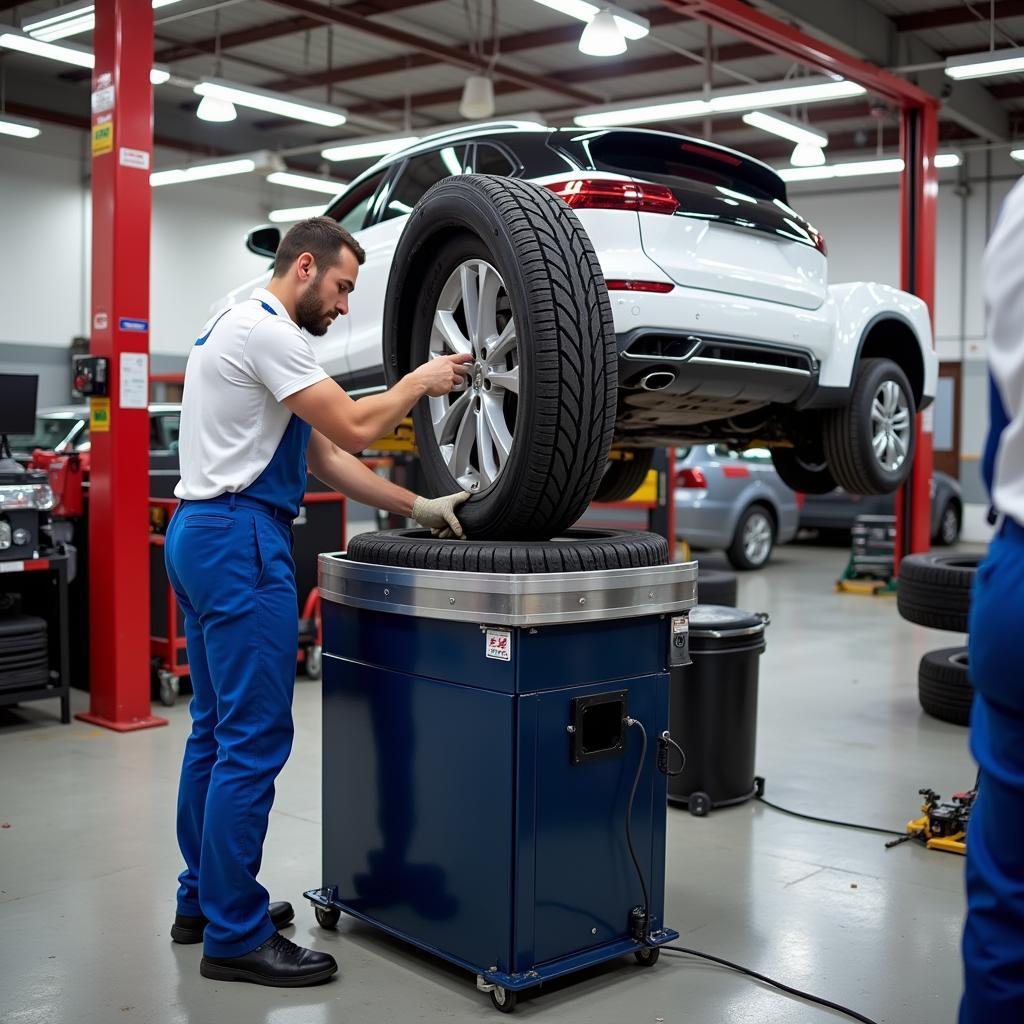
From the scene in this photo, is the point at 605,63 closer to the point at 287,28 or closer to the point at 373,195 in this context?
the point at 287,28

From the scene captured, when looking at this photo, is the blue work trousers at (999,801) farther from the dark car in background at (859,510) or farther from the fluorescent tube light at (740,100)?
the dark car in background at (859,510)

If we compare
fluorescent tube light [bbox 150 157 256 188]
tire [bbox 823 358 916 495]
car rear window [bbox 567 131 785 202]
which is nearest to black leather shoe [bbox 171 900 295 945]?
car rear window [bbox 567 131 785 202]

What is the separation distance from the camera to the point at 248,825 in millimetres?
2605

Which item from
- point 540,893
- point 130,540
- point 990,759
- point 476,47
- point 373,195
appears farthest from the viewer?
point 476,47

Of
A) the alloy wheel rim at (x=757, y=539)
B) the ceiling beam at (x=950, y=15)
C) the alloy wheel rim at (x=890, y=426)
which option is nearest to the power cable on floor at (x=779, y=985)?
the alloy wheel rim at (x=890, y=426)

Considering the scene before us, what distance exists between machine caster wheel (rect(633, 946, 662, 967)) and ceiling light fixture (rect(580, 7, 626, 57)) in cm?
644

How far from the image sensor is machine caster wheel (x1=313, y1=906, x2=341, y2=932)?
291 centimetres

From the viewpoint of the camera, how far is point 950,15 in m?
10.8

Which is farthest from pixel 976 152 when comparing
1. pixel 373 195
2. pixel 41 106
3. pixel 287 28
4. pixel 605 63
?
pixel 373 195

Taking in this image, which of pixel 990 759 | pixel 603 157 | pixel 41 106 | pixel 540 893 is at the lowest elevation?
pixel 540 893

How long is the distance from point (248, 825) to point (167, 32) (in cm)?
1102

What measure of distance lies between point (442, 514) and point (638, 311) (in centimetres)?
93

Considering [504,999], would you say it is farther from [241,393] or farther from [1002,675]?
[1002,675]

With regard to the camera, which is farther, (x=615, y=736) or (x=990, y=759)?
(x=615, y=736)
